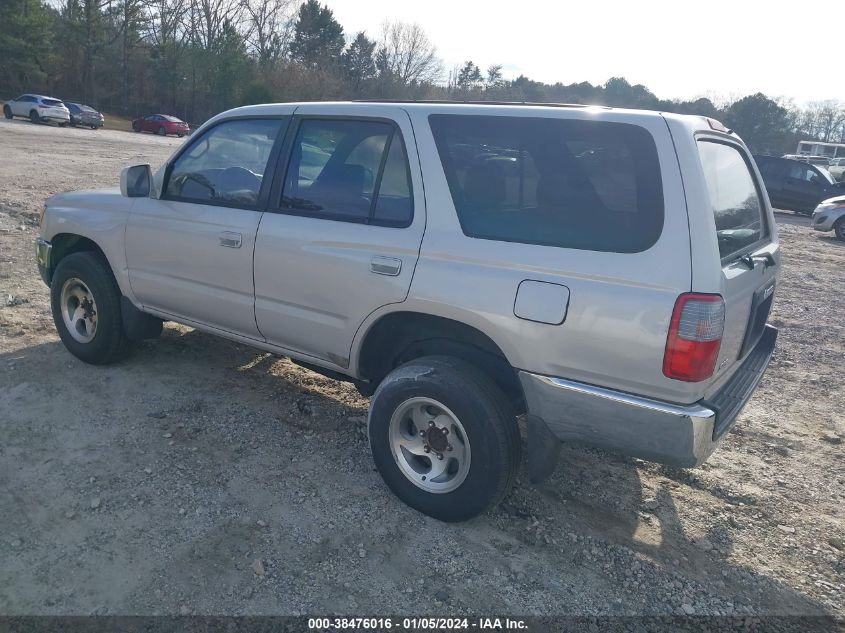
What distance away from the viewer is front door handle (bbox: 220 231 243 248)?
3994 mm

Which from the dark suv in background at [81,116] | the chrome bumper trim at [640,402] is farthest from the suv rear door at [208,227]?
the dark suv in background at [81,116]

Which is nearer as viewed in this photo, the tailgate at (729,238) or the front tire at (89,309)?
the tailgate at (729,238)

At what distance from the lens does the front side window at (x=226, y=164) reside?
13.4 ft

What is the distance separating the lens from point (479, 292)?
309 cm

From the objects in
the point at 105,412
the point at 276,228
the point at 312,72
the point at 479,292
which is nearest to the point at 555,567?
the point at 479,292

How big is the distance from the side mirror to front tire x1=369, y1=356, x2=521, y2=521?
7.66 feet

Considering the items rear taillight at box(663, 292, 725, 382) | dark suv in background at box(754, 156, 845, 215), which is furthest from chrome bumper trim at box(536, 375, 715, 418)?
dark suv in background at box(754, 156, 845, 215)

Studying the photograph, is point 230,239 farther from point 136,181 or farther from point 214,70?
point 214,70

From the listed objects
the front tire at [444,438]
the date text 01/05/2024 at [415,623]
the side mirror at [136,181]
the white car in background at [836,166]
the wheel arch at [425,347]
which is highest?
the white car in background at [836,166]

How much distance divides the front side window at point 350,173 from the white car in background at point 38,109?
3866 centimetres

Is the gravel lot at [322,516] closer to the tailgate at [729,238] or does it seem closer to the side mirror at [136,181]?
the tailgate at [729,238]

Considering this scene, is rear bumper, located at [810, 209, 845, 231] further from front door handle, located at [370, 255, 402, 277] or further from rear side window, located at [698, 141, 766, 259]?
front door handle, located at [370, 255, 402, 277]

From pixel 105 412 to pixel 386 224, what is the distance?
7.59 ft

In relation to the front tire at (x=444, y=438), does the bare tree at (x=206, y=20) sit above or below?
above
